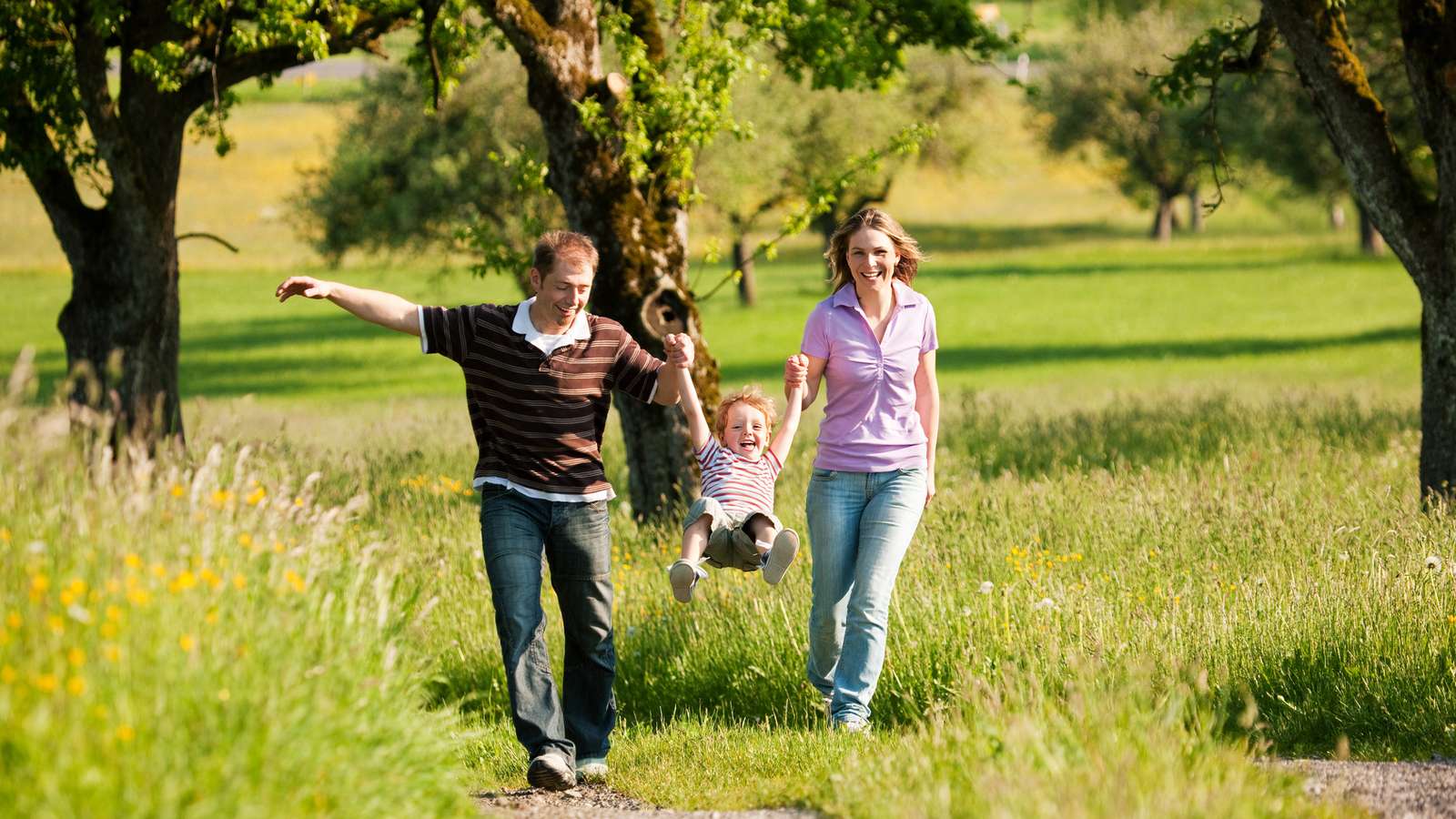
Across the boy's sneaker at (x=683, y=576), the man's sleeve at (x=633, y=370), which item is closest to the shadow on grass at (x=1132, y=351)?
the boy's sneaker at (x=683, y=576)

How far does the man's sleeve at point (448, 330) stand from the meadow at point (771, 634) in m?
0.86

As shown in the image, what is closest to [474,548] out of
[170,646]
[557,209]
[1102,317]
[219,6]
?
[219,6]

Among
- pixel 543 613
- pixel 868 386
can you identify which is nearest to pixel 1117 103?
pixel 868 386

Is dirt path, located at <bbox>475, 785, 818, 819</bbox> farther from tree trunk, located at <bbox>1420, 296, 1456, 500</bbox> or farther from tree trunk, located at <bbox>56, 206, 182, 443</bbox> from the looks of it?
tree trunk, located at <bbox>56, 206, 182, 443</bbox>

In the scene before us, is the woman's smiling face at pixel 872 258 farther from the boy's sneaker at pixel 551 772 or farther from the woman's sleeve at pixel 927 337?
the boy's sneaker at pixel 551 772

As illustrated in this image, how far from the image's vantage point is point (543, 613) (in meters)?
5.98

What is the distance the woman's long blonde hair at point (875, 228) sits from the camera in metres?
6.49

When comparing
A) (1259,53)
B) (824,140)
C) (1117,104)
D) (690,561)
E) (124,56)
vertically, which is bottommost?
(690,561)

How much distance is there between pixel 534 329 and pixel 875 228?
1.58m

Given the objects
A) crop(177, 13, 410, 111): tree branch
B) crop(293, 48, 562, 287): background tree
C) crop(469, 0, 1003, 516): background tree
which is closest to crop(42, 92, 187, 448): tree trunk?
crop(177, 13, 410, 111): tree branch

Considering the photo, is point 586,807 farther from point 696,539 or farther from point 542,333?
point 542,333

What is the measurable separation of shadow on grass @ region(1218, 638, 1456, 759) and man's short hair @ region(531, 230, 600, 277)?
318 centimetres

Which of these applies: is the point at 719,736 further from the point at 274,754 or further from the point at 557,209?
the point at 557,209

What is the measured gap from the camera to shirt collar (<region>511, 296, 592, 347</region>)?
19.5 ft
